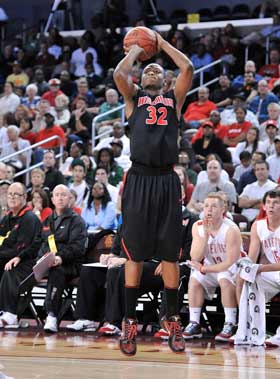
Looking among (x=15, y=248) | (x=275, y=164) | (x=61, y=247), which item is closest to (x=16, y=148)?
(x=275, y=164)

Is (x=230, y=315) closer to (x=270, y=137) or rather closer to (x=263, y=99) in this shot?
(x=270, y=137)

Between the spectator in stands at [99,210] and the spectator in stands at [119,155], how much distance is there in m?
2.09

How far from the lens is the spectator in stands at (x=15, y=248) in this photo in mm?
10133

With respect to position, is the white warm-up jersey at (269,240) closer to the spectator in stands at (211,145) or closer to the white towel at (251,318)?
the white towel at (251,318)

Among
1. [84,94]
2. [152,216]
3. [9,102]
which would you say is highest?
[152,216]

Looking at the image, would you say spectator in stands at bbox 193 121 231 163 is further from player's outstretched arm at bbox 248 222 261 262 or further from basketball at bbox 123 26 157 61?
basketball at bbox 123 26 157 61

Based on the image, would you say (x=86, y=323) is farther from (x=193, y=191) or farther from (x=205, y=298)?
(x=193, y=191)

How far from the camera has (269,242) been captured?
9.13 metres

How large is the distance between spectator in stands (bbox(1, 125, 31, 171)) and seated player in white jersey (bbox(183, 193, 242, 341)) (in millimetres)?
6316

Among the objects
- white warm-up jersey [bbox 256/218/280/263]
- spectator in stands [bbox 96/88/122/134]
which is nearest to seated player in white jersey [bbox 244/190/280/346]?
white warm-up jersey [bbox 256/218/280/263]

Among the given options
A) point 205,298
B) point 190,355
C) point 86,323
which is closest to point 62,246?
point 86,323

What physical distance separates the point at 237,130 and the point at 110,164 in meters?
2.12

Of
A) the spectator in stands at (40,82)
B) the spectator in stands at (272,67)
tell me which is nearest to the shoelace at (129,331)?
the spectator in stands at (272,67)

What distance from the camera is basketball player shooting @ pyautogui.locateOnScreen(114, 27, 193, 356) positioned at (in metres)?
6.93
